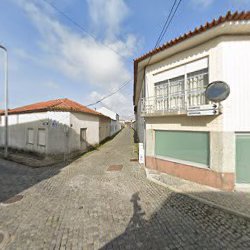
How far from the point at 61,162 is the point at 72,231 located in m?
7.79

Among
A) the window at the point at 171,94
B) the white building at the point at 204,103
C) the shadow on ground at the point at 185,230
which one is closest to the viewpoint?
the shadow on ground at the point at 185,230

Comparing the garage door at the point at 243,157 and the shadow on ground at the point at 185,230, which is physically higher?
the garage door at the point at 243,157

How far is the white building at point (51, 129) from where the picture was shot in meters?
11.5

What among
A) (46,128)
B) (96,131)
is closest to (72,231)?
(46,128)

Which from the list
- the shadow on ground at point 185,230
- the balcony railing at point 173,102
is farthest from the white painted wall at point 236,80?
the shadow on ground at point 185,230

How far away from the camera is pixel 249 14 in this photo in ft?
16.7

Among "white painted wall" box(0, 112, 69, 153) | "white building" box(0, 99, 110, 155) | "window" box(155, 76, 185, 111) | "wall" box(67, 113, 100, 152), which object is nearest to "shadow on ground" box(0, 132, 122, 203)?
"white building" box(0, 99, 110, 155)

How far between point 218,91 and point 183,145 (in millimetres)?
2631

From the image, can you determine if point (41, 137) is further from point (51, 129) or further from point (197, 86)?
point (197, 86)

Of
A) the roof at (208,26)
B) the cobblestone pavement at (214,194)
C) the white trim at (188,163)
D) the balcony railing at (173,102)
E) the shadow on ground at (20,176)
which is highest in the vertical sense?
the roof at (208,26)

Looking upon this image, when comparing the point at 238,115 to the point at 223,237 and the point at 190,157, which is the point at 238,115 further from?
the point at 223,237

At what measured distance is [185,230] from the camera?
3949 millimetres


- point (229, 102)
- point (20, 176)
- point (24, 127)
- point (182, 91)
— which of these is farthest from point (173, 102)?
point (24, 127)

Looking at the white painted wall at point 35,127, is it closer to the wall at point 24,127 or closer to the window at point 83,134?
the wall at point 24,127
